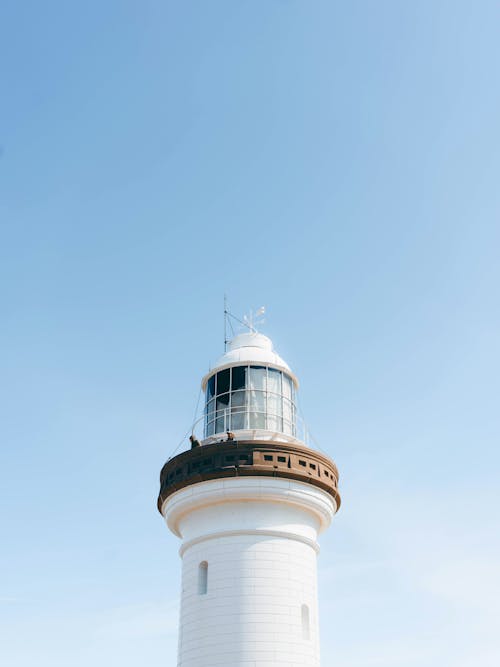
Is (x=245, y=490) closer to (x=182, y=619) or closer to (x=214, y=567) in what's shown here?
(x=214, y=567)

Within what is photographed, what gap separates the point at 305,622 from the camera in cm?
1337

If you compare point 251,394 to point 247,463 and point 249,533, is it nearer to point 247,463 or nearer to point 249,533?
point 247,463

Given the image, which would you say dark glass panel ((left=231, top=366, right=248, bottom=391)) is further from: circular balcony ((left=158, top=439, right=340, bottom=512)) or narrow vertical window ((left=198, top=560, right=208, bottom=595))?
narrow vertical window ((left=198, top=560, right=208, bottom=595))

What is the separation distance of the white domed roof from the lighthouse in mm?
762

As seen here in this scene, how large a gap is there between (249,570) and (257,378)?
14.0 feet

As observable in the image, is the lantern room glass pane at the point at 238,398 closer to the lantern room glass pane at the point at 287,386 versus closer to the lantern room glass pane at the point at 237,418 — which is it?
the lantern room glass pane at the point at 237,418

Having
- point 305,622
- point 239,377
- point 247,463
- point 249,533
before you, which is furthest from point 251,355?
point 305,622

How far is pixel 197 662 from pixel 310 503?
3.65m

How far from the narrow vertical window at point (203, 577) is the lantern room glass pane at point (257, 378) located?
155 inches

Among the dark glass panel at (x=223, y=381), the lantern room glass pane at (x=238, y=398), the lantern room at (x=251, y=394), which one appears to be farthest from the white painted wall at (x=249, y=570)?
the dark glass panel at (x=223, y=381)

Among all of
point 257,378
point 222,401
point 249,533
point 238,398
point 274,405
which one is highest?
point 257,378

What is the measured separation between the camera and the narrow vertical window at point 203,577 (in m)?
13.4

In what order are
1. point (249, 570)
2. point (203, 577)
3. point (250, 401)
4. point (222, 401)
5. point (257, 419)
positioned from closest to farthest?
point (249, 570), point (203, 577), point (257, 419), point (250, 401), point (222, 401)

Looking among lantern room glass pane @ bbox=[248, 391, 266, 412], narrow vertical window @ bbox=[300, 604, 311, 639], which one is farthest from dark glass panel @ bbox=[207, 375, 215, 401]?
narrow vertical window @ bbox=[300, 604, 311, 639]
